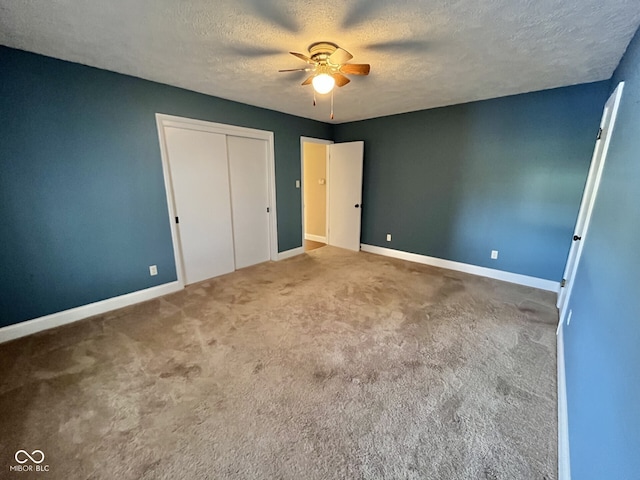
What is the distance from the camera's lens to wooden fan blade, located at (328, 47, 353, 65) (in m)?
1.89

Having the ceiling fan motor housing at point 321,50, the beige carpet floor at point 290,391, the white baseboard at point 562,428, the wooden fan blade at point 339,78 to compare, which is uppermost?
the ceiling fan motor housing at point 321,50

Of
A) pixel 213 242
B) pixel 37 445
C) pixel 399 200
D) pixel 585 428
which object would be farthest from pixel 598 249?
pixel 213 242

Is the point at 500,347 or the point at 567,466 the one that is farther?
the point at 500,347

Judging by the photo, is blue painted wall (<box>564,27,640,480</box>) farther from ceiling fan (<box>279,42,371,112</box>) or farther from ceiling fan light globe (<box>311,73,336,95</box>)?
ceiling fan light globe (<box>311,73,336,95</box>)

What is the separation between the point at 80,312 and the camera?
8.79ft

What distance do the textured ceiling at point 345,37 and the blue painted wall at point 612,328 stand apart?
1.64ft

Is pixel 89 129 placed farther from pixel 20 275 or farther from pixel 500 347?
pixel 500 347

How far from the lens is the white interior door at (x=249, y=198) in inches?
153

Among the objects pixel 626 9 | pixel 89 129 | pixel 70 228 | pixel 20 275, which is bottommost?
pixel 20 275

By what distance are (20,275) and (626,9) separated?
4.88m

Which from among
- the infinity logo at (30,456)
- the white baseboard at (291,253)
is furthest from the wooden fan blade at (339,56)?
the white baseboard at (291,253)

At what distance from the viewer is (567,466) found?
1.26 m

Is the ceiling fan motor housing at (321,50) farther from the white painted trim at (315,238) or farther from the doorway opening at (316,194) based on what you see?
the white painted trim at (315,238)

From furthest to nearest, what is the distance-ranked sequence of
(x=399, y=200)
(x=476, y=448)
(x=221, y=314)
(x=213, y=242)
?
(x=399, y=200)
(x=213, y=242)
(x=221, y=314)
(x=476, y=448)
